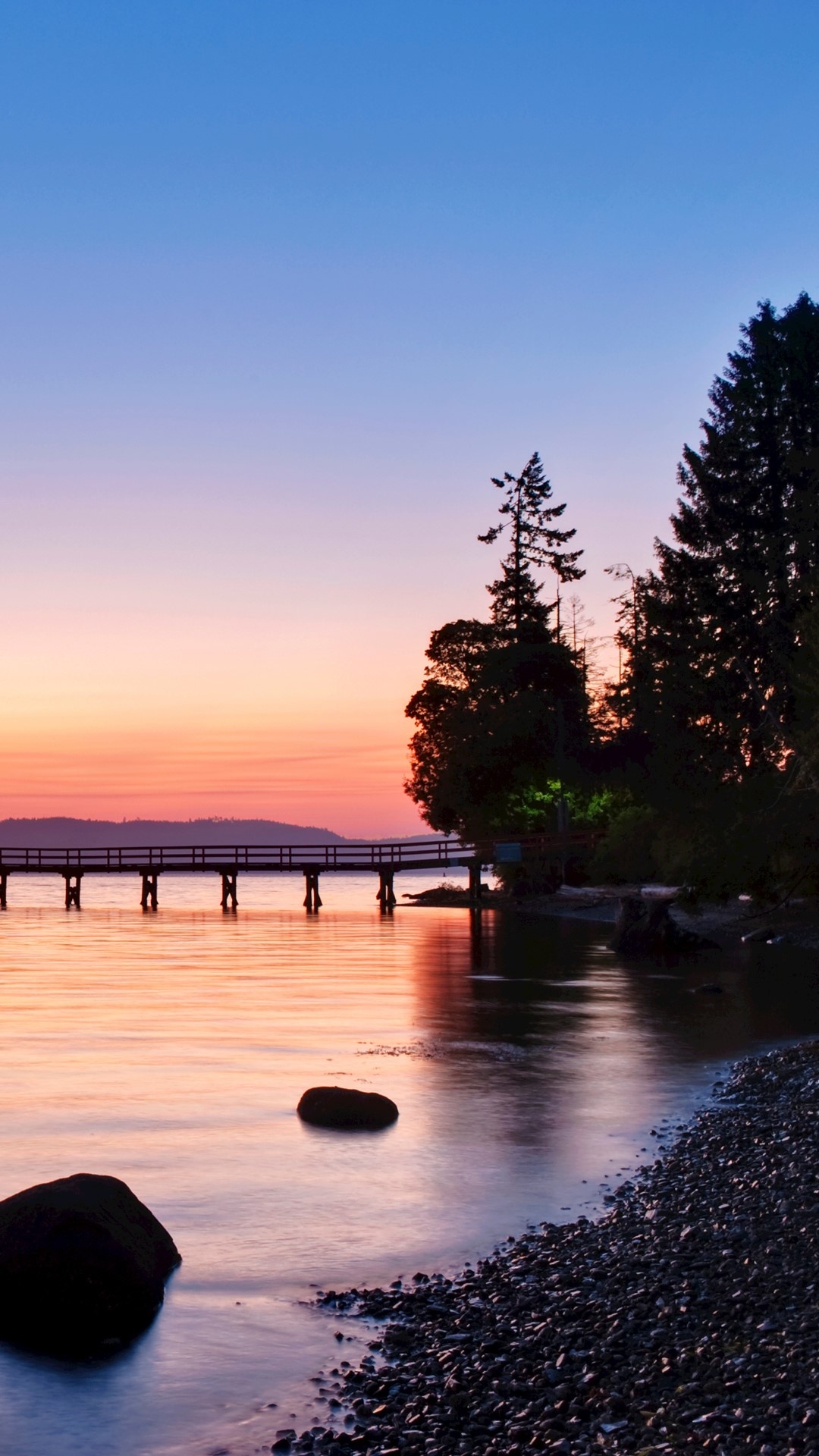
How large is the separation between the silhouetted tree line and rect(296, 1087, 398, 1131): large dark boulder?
891 inches

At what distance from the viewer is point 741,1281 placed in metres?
9.62

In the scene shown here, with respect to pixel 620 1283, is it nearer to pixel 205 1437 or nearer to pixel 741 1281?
pixel 741 1281

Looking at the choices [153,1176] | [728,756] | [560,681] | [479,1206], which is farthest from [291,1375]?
[560,681]

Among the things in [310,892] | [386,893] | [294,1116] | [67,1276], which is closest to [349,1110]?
[294,1116]

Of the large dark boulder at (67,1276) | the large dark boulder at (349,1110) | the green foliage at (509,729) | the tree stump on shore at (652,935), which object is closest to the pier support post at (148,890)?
the green foliage at (509,729)

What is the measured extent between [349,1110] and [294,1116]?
102 cm

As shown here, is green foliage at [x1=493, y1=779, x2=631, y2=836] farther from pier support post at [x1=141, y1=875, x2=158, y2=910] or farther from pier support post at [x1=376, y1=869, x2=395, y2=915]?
pier support post at [x1=141, y1=875, x2=158, y2=910]

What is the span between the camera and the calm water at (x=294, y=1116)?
918 cm

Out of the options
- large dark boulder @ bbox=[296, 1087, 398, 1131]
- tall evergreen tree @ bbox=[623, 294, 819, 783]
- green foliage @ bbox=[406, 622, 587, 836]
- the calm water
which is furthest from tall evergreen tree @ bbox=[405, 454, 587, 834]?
large dark boulder @ bbox=[296, 1087, 398, 1131]

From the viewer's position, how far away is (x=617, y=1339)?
865 centimetres

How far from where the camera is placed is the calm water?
9180mm

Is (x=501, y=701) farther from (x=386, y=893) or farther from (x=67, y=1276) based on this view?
(x=67, y=1276)

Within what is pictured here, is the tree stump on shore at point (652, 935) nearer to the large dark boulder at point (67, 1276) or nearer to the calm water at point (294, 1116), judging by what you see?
the calm water at point (294, 1116)

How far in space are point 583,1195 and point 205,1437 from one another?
20.2 ft
